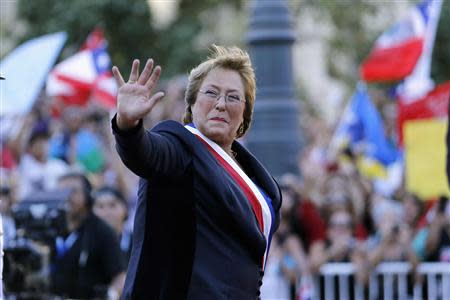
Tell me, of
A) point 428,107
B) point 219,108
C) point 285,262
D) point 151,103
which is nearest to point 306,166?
point 428,107

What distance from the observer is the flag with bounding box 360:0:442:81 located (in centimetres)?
1502

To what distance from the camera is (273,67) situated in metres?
13.4

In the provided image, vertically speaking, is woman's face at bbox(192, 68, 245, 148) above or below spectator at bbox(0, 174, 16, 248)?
below

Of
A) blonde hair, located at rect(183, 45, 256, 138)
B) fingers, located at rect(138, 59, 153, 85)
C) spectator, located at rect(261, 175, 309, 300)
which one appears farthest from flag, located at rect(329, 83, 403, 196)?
fingers, located at rect(138, 59, 153, 85)

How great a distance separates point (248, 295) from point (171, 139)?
0.81 meters

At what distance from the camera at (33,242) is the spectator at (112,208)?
835 mm

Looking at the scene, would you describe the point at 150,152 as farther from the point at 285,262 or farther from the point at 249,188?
the point at 285,262

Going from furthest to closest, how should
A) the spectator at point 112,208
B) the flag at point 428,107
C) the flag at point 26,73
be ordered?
the flag at point 428,107, the flag at point 26,73, the spectator at point 112,208

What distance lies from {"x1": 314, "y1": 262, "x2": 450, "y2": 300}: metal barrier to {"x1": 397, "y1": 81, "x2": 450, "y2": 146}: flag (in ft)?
6.06

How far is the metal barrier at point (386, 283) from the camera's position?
1278 cm

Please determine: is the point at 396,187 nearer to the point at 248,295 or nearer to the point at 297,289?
the point at 297,289

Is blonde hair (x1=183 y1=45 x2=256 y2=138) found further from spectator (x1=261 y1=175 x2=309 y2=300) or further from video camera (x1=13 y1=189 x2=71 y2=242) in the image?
spectator (x1=261 y1=175 x2=309 y2=300)

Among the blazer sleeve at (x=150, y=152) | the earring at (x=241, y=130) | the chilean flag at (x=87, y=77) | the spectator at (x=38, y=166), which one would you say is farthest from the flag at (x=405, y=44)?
the blazer sleeve at (x=150, y=152)

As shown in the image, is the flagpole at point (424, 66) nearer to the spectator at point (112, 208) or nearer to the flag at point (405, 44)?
the flag at point (405, 44)
